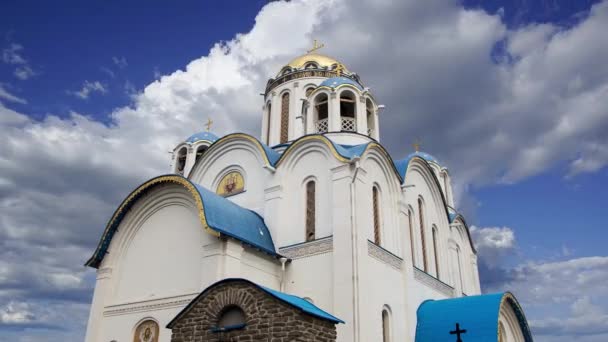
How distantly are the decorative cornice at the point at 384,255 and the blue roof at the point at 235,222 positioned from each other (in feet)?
7.00

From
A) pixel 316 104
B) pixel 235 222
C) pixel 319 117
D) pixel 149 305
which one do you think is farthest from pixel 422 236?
pixel 149 305

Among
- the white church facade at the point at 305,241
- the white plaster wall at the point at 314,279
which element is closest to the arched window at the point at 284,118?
the white church facade at the point at 305,241

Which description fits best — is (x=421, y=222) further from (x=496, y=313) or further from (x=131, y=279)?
(x=131, y=279)

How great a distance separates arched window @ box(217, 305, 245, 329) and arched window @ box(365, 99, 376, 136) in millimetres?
8990

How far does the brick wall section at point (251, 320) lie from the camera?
260 inches

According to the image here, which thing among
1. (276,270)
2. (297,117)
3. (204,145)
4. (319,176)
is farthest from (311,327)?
(204,145)

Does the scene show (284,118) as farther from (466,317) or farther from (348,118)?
(466,317)

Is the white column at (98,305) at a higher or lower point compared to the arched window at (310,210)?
→ lower

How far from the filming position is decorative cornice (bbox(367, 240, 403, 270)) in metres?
11.1

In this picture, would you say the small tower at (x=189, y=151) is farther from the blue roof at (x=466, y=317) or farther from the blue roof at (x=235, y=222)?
the blue roof at (x=466, y=317)

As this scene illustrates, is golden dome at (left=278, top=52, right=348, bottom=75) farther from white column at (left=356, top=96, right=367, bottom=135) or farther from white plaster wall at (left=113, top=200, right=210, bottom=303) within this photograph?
white plaster wall at (left=113, top=200, right=210, bottom=303)

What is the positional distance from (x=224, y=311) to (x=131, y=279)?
5.46m

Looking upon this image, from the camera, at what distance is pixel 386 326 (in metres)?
11.0

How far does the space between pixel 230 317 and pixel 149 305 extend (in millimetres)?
4587
